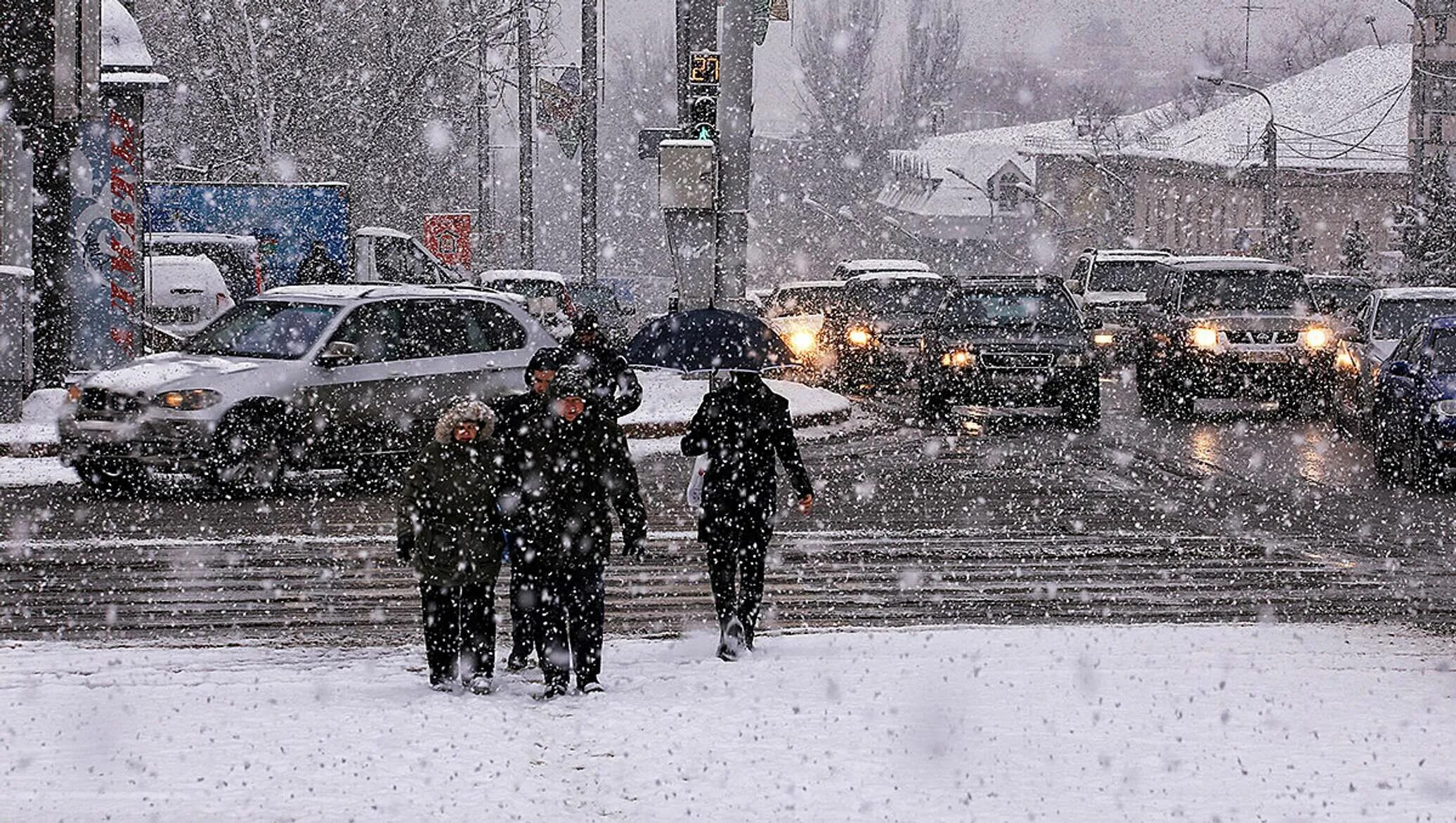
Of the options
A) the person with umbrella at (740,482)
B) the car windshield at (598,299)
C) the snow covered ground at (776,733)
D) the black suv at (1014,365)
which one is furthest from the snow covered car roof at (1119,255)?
the snow covered ground at (776,733)

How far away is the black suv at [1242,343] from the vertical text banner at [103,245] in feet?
40.3

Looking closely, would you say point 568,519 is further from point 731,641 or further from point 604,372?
point 731,641

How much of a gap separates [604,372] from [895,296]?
22766mm

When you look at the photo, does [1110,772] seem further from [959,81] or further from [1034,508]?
[959,81]

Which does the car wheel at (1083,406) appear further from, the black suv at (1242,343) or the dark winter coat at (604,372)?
the dark winter coat at (604,372)

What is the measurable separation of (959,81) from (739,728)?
120 meters

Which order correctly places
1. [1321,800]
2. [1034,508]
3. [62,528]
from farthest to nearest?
[1034,508]
[62,528]
[1321,800]

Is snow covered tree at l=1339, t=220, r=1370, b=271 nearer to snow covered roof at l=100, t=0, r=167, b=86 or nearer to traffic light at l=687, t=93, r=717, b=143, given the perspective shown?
traffic light at l=687, t=93, r=717, b=143

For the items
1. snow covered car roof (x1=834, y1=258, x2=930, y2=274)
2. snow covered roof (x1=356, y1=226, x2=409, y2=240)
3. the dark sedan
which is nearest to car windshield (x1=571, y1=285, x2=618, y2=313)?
snow covered car roof (x1=834, y1=258, x2=930, y2=274)

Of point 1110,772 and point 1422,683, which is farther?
point 1422,683

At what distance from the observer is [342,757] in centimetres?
758

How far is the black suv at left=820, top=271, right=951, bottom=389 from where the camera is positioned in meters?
31.1

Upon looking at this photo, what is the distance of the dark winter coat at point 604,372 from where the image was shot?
909 centimetres

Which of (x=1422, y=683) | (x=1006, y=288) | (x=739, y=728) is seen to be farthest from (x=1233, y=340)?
(x=739, y=728)
